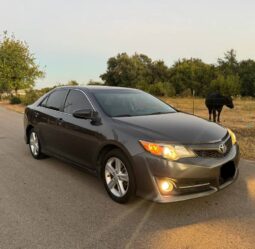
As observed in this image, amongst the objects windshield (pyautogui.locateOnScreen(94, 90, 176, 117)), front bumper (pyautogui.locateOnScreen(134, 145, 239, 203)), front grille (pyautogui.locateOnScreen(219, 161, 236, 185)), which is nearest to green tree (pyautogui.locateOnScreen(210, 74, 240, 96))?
windshield (pyautogui.locateOnScreen(94, 90, 176, 117))

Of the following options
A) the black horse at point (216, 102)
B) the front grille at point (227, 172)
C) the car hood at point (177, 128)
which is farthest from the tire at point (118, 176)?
the black horse at point (216, 102)

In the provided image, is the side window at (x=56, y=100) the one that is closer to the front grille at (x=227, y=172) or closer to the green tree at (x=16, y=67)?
the front grille at (x=227, y=172)

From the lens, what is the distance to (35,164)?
6.88 meters

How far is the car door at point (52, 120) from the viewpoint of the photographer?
243 inches

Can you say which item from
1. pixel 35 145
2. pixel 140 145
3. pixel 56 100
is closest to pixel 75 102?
pixel 56 100

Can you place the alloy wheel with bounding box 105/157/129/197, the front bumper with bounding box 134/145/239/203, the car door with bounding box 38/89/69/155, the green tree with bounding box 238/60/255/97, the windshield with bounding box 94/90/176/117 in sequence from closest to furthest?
the front bumper with bounding box 134/145/239/203 < the alloy wheel with bounding box 105/157/129/197 < the windshield with bounding box 94/90/176/117 < the car door with bounding box 38/89/69/155 < the green tree with bounding box 238/60/255/97

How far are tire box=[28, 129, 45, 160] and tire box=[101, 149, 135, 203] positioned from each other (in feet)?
8.45

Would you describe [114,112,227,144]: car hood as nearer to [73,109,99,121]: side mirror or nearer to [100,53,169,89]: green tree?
[73,109,99,121]: side mirror

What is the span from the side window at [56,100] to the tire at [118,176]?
1.98 m

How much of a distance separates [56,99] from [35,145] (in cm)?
121

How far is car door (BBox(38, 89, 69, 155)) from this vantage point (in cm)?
616

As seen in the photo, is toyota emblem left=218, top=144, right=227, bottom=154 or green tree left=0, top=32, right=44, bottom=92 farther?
green tree left=0, top=32, right=44, bottom=92

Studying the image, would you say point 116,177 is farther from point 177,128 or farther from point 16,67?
point 16,67

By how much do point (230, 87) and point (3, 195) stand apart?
139ft
